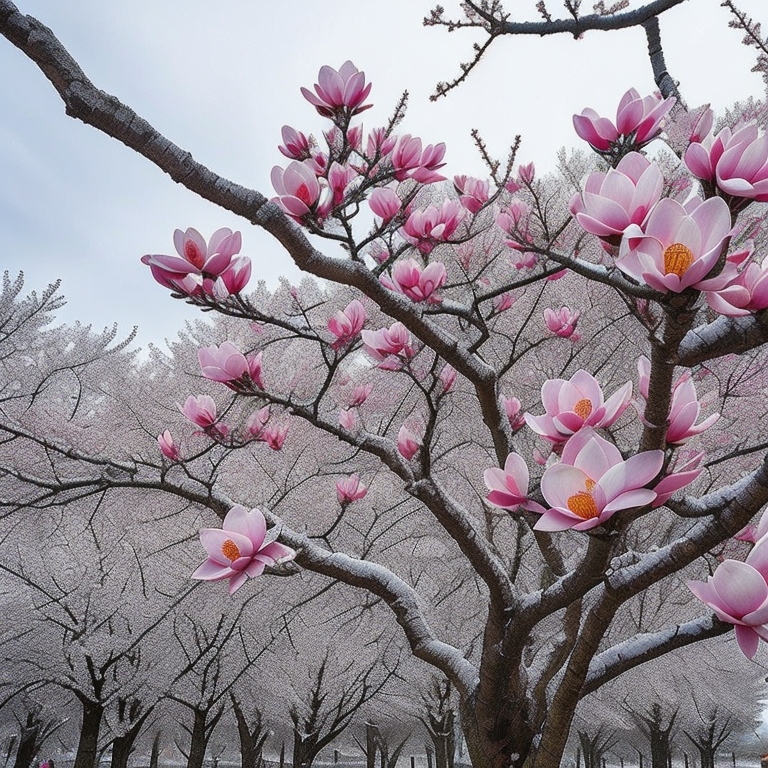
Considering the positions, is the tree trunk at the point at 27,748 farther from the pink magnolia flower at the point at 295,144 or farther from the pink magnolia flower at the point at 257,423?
the pink magnolia flower at the point at 295,144

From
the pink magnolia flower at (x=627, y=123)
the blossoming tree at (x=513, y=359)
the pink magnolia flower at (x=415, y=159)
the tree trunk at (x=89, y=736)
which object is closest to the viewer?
the blossoming tree at (x=513, y=359)

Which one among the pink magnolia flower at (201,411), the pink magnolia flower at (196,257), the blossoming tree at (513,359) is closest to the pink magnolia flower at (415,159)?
the blossoming tree at (513,359)

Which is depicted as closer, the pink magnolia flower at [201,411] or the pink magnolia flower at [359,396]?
the pink magnolia flower at [201,411]

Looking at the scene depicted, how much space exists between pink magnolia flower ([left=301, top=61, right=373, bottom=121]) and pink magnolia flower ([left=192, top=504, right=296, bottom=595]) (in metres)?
1.25

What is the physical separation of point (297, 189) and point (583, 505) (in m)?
1.19

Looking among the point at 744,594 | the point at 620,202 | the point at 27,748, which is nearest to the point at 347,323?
the point at 620,202

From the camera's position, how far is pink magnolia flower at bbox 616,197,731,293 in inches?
36.3

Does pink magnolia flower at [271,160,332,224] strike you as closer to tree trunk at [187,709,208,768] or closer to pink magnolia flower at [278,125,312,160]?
pink magnolia flower at [278,125,312,160]

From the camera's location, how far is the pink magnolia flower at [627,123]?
5.46ft

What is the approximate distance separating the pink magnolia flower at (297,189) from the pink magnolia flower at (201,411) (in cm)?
103

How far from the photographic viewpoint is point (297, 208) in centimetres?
183

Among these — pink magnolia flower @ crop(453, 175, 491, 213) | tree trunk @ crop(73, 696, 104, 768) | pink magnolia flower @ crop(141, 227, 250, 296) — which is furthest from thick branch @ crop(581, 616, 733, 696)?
tree trunk @ crop(73, 696, 104, 768)

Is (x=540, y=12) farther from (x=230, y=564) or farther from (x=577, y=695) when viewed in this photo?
(x=577, y=695)

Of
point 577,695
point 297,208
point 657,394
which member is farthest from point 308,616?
point 657,394
